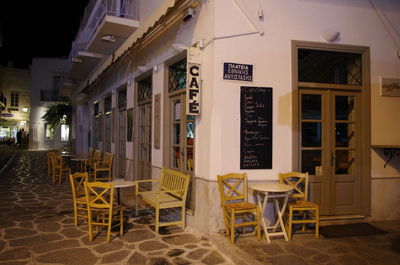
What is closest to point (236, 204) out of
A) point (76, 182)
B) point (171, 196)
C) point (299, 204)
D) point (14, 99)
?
point (299, 204)

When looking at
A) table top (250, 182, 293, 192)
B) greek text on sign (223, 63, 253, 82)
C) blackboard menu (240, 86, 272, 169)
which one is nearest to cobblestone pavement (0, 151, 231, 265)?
table top (250, 182, 293, 192)

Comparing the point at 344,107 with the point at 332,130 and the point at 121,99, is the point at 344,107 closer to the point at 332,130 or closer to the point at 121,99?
the point at 332,130

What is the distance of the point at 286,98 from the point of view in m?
5.49

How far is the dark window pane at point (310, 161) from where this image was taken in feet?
18.9

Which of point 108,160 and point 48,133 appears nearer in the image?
point 108,160

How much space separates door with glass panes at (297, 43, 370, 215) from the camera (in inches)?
226

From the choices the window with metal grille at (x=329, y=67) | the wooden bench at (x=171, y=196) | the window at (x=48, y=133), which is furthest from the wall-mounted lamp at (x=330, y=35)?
the window at (x=48, y=133)

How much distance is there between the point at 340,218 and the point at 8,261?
5.51 meters

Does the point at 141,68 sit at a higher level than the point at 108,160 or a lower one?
higher

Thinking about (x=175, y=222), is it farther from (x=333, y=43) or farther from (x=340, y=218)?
(x=333, y=43)

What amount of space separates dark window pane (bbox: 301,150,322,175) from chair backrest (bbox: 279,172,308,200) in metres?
0.38

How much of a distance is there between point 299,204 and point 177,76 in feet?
12.3

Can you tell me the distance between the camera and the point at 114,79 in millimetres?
11430

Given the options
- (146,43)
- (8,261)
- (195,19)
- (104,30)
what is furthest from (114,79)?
(8,261)
